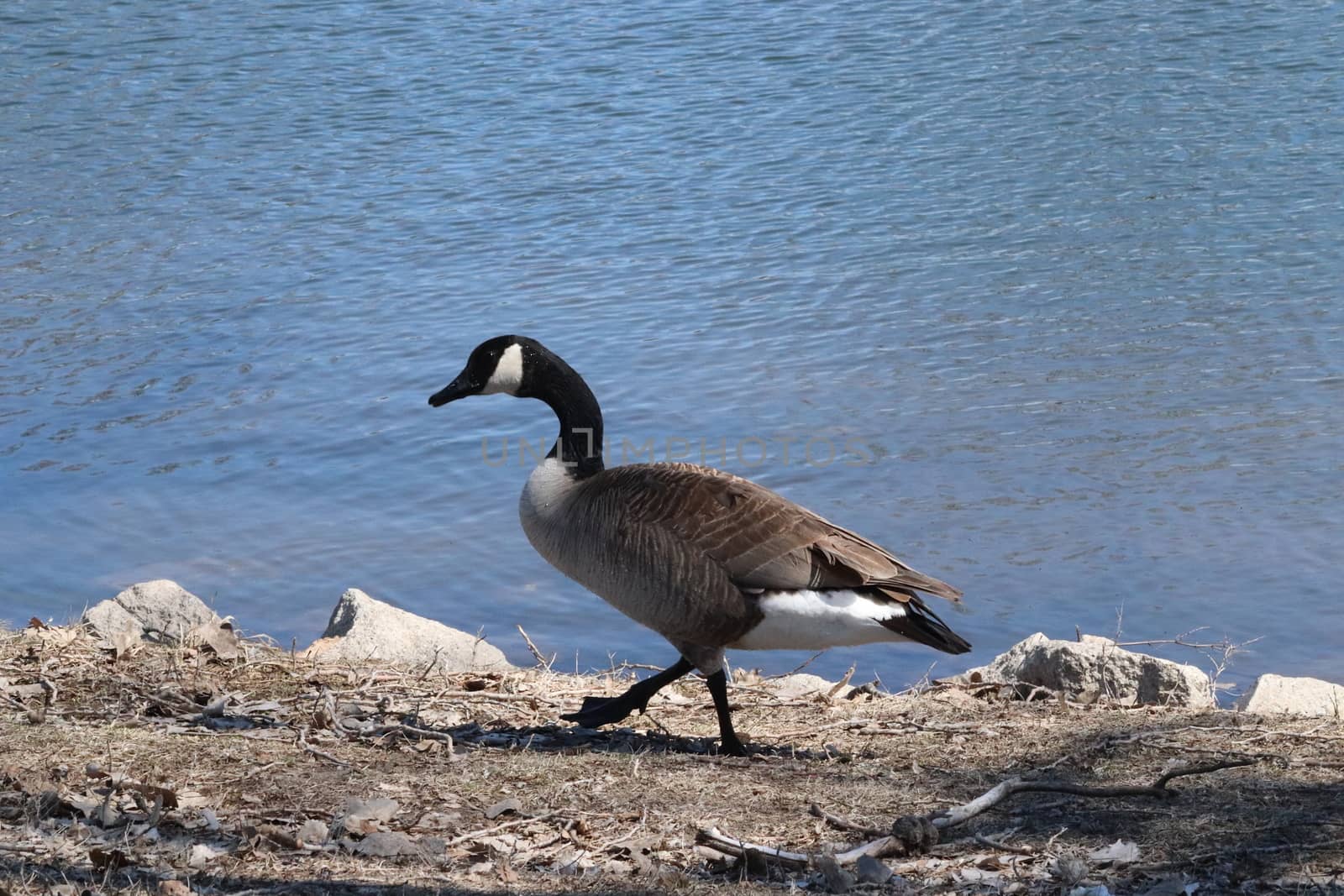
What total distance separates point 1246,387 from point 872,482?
271 centimetres

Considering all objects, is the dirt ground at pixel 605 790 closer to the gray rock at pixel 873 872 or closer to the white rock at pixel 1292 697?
the gray rock at pixel 873 872

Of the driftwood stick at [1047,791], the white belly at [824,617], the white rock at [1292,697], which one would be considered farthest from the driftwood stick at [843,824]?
the white rock at [1292,697]

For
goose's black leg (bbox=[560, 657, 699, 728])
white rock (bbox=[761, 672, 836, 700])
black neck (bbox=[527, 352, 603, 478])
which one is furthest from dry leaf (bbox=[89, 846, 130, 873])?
white rock (bbox=[761, 672, 836, 700])

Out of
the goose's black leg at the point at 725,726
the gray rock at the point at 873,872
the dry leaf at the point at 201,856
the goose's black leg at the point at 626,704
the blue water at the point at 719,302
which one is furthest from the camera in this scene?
the blue water at the point at 719,302

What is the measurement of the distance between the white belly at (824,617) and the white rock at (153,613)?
2584 millimetres

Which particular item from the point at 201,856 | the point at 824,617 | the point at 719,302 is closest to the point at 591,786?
the point at 824,617

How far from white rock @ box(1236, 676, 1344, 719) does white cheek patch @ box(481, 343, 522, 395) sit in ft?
9.77

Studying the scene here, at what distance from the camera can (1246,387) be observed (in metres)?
9.53

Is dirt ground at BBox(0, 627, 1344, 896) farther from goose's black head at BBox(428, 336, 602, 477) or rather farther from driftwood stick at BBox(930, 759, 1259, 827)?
goose's black head at BBox(428, 336, 602, 477)

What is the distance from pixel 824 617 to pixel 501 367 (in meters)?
1.69

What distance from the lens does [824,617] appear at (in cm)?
496

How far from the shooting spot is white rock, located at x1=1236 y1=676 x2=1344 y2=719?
17.8 feet

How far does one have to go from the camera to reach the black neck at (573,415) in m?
5.62

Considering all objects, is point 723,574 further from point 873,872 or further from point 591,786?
point 873,872
